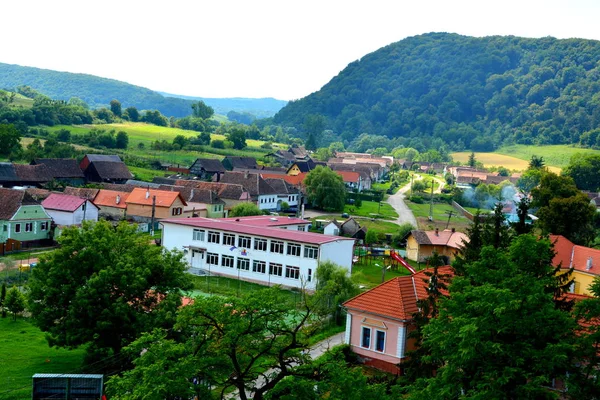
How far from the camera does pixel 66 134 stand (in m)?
100

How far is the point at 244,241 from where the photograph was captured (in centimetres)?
4003

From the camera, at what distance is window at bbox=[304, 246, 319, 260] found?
37406 mm

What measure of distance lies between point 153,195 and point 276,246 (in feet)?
66.4

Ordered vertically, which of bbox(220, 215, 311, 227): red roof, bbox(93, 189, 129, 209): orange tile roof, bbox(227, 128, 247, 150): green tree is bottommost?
bbox(93, 189, 129, 209): orange tile roof

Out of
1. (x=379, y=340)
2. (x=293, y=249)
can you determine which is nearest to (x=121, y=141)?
(x=293, y=249)

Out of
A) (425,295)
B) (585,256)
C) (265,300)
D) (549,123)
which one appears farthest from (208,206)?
(549,123)

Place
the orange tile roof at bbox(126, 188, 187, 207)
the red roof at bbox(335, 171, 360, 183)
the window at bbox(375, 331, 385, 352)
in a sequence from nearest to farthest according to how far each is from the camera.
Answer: the window at bbox(375, 331, 385, 352) → the orange tile roof at bbox(126, 188, 187, 207) → the red roof at bbox(335, 171, 360, 183)

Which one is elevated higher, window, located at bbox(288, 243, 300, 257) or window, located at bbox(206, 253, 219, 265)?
window, located at bbox(288, 243, 300, 257)

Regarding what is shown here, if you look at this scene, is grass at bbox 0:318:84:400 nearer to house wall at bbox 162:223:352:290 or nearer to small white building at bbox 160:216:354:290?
house wall at bbox 162:223:352:290

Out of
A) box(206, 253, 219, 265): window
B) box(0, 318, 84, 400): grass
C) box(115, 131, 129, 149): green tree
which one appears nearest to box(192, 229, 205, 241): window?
box(206, 253, 219, 265): window

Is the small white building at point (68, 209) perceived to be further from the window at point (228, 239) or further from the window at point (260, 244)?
the window at point (260, 244)

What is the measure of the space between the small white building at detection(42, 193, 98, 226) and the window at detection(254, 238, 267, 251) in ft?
52.8

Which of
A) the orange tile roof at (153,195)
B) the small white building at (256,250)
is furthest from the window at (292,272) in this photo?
the orange tile roof at (153,195)

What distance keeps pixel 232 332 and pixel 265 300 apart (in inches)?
43.8
